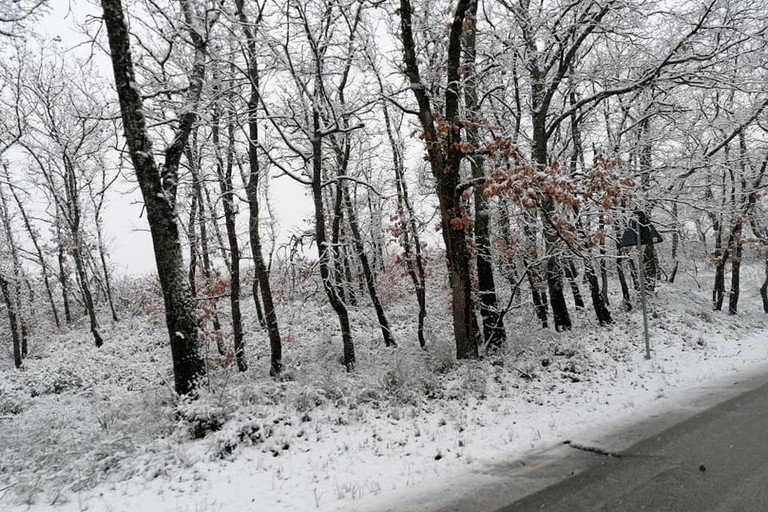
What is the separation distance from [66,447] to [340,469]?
13.2 feet

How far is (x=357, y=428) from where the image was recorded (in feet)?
22.9

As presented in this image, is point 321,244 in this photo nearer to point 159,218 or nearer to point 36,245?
point 159,218

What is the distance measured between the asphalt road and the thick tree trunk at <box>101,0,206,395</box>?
18.0ft

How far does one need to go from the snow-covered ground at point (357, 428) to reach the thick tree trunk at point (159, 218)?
69cm

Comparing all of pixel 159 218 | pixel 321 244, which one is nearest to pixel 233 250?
pixel 321 244

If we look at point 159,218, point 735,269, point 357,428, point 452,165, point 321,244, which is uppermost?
point 452,165

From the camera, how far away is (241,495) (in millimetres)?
5215

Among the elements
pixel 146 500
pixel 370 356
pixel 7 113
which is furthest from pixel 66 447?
pixel 7 113

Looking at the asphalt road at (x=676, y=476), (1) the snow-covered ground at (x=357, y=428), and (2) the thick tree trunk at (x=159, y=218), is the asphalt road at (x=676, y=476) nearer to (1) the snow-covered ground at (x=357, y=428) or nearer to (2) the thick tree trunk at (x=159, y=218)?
(1) the snow-covered ground at (x=357, y=428)

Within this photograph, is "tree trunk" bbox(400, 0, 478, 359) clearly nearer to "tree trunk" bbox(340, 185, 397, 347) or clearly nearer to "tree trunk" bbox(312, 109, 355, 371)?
"tree trunk" bbox(312, 109, 355, 371)

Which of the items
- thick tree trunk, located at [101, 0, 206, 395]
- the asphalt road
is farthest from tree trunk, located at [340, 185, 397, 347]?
the asphalt road

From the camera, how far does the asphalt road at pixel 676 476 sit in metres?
4.14

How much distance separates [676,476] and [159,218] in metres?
8.23

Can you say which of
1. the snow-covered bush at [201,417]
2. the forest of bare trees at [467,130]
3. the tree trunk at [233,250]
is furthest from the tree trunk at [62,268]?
the snow-covered bush at [201,417]
